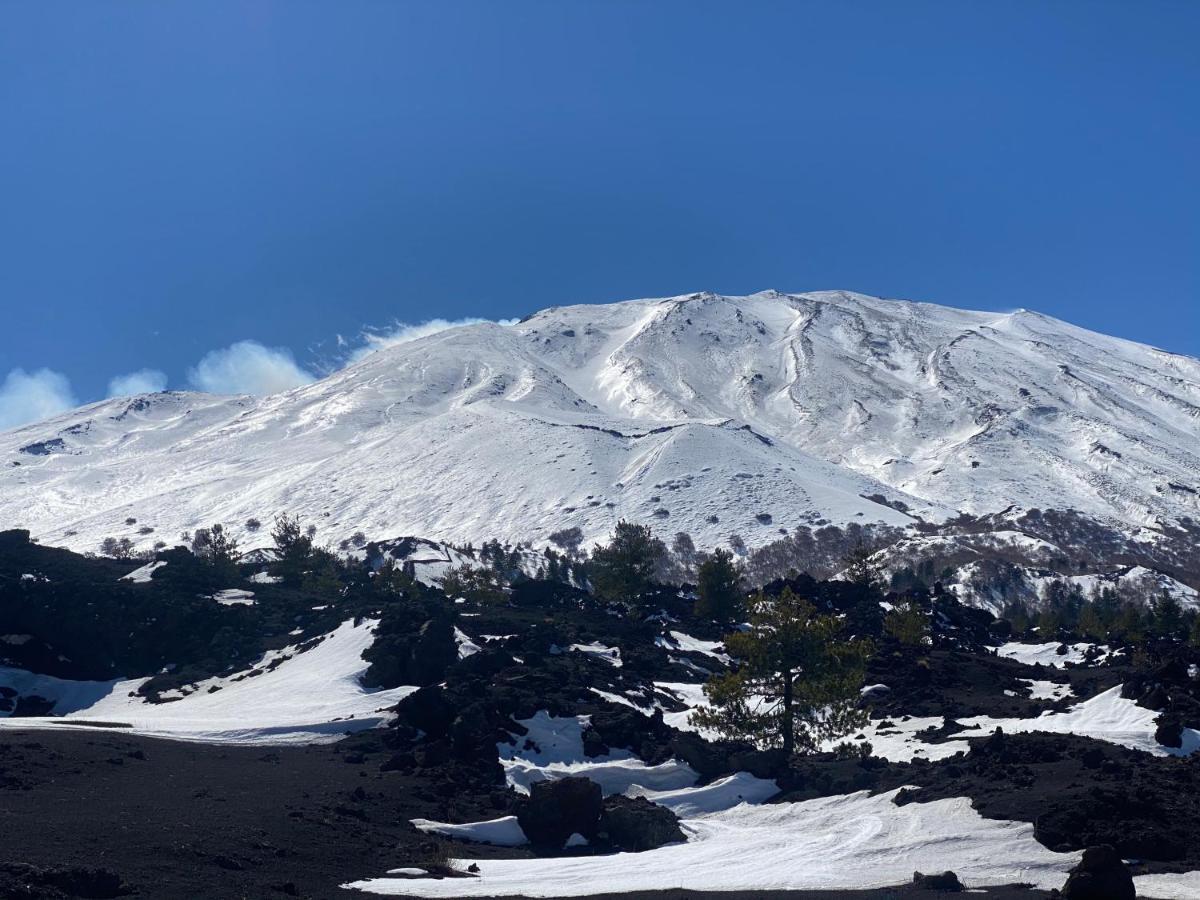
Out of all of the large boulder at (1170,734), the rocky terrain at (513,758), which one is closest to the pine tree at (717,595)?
the rocky terrain at (513,758)

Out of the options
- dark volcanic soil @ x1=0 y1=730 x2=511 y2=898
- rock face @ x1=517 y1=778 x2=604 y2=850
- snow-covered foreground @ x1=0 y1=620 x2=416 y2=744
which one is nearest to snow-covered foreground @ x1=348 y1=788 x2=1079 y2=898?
rock face @ x1=517 y1=778 x2=604 y2=850

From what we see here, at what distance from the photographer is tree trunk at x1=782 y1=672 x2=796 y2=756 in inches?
1270

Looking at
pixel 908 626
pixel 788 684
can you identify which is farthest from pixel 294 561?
pixel 788 684

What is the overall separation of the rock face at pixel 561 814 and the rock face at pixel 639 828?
0.36 m

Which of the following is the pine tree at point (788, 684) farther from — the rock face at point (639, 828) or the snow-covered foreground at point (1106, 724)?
the rock face at point (639, 828)

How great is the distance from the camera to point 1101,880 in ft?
50.5

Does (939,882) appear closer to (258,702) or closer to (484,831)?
(484,831)

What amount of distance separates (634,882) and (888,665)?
30031 millimetres

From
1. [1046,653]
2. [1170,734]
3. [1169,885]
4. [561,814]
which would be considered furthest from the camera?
[1046,653]

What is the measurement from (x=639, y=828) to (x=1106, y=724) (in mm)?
17858

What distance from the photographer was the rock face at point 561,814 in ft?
79.7

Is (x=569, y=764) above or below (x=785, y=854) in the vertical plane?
above

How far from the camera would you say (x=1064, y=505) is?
516ft

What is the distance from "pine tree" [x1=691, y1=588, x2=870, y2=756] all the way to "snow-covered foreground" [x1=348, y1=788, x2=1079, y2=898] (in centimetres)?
767
